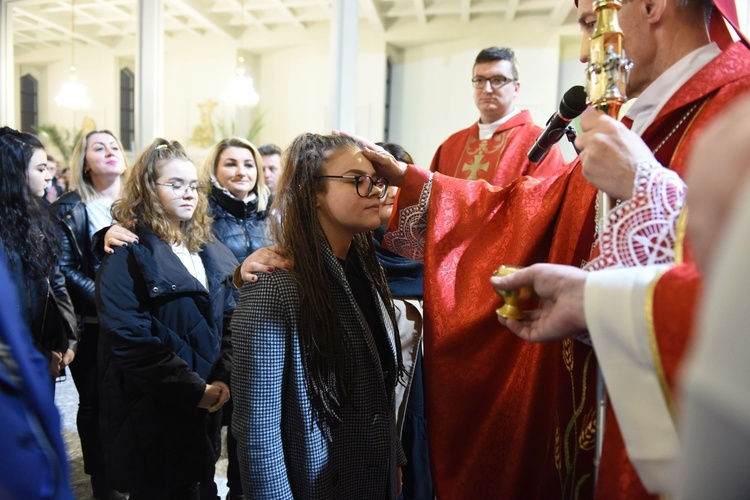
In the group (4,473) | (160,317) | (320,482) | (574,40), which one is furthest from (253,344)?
(574,40)

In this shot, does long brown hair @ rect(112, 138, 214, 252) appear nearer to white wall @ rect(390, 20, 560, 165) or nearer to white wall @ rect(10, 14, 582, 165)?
white wall @ rect(10, 14, 582, 165)

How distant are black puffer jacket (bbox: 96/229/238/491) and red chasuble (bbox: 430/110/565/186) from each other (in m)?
1.91

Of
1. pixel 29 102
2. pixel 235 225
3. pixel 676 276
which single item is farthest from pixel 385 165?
pixel 29 102

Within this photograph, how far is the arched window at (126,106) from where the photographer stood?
11.1 metres

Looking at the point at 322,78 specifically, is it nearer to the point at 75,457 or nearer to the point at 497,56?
the point at 497,56

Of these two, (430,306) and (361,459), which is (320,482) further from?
(430,306)

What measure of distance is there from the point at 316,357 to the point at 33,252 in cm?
173

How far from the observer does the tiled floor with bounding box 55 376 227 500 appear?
2.72 m

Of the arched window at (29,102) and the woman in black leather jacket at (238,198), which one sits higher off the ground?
the arched window at (29,102)

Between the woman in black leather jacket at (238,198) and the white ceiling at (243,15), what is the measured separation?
5560 millimetres

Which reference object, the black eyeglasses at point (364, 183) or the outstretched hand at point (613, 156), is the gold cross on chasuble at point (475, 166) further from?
the outstretched hand at point (613, 156)

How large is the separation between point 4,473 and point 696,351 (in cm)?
86

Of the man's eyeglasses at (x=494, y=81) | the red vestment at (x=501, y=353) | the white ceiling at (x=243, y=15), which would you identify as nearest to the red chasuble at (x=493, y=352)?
the red vestment at (x=501, y=353)

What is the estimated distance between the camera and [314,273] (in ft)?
4.63
